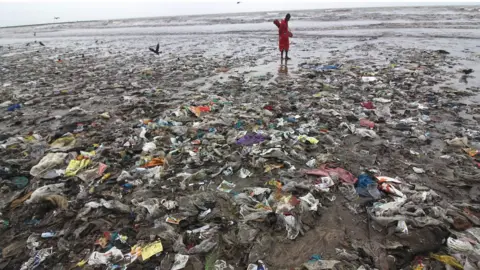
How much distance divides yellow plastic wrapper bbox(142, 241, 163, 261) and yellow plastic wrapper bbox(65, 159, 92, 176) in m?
2.09

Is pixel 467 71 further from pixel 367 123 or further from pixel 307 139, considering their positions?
pixel 307 139

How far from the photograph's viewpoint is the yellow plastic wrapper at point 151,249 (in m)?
2.70

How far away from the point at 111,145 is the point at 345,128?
436cm

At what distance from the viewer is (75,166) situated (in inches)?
170

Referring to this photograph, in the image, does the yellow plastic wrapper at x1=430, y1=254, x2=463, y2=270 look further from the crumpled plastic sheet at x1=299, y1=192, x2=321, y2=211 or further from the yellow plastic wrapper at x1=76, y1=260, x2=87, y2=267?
the yellow plastic wrapper at x1=76, y1=260, x2=87, y2=267

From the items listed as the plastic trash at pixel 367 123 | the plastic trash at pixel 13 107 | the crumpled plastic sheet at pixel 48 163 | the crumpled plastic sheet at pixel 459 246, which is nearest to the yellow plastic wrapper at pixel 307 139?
the plastic trash at pixel 367 123

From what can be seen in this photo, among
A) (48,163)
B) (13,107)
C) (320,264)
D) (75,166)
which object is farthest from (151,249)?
(13,107)

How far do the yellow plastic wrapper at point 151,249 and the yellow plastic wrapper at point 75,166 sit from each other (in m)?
2.09

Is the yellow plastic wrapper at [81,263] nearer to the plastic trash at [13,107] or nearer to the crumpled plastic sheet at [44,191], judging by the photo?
the crumpled plastic sheet at [44,191]

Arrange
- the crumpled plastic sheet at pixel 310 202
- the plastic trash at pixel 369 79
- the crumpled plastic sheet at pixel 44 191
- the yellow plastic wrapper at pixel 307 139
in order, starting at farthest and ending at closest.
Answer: the plastic trash at pixel 369 79 → the yellow plastic wrapper at pixel 307 139 → the crumpled plastic sheet at pixel 44 191 → the crumpled plastic sheet at pixel 310 202

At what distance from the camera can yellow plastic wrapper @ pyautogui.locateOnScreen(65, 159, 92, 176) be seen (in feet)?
13.6

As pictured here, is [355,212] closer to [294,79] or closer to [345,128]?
[345,128]

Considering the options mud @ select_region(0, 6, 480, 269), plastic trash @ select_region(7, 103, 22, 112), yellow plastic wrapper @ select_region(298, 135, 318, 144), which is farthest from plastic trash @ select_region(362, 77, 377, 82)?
plastic trash @ select_region(7, 103, 22, 112)

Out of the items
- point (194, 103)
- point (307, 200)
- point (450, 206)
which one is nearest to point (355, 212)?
point (307, 200)
